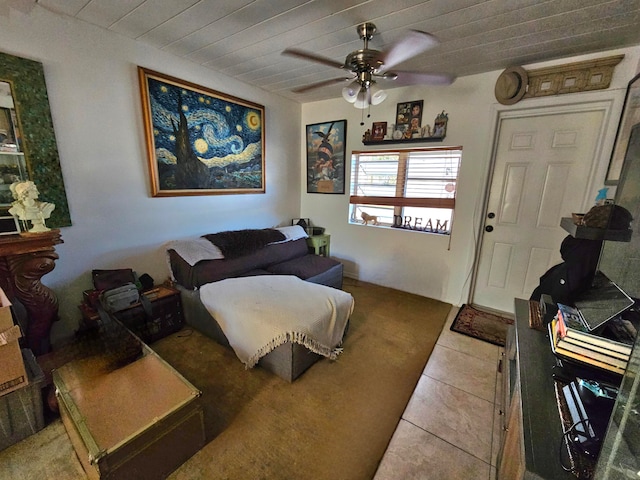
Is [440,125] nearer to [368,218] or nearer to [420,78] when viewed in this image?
[420,78]

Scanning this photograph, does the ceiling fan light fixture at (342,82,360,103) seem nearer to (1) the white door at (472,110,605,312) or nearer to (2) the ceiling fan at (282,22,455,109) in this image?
(2) the ceiling fan at (282,22,455,109)

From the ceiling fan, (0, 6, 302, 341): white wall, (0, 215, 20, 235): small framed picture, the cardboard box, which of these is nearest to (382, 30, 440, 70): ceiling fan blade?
the ceiling fan

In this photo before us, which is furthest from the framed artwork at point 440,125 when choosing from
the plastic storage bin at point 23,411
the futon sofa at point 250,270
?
the plastic storage bin at point 23,411

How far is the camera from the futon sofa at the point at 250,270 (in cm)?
187

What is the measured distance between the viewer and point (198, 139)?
8.77 ft

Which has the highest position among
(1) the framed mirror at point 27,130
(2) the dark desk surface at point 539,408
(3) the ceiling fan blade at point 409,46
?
(3) the ceiling fan blade at point 409,46

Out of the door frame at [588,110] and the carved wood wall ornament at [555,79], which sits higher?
the carved wood wall ornament at [555,79]

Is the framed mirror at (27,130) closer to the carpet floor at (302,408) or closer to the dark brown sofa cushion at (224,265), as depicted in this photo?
the dark brown sofa cushion at (224,265)

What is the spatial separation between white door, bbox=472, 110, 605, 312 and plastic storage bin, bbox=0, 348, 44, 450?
366 centimetres

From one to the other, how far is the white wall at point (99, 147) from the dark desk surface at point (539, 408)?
2870 millimetres

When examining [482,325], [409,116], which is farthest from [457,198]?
[482,325]

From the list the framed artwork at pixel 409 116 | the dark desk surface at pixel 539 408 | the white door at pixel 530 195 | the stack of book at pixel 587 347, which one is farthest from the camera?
the framed artwork at pixel 409 116

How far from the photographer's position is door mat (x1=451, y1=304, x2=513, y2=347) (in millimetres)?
2421

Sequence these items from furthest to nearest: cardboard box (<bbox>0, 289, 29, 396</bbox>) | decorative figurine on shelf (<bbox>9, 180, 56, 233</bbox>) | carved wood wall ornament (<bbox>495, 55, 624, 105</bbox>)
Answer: carved wood wall ornament (<bbox>495, 55, 624, 105</bbox>), decorative figurine on shelf (<bbox>9, 180, 56, 233</bbox>), cardboard box (<bbox>0, 289, 29, 396</bbox>)
